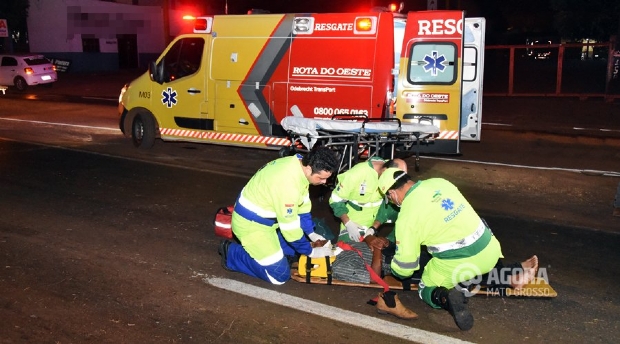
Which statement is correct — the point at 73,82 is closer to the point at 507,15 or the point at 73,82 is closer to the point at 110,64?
the point at 110,64

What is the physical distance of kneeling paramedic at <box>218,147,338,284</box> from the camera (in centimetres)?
541

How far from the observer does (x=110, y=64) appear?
133 feet

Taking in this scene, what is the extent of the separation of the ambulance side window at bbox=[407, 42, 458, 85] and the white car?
71.6ft

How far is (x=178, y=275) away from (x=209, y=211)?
2246 millimetres

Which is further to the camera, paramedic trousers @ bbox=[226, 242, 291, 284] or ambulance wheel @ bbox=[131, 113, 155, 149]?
ambulance wheel @ bbox=[131, 113, 155, 149]

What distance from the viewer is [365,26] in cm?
993

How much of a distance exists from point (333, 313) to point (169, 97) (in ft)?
25.1

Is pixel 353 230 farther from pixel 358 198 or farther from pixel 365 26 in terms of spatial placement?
pixel 365 26

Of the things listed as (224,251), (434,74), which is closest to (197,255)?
(224,251)

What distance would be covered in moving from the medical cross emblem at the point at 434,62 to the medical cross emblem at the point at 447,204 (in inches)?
208

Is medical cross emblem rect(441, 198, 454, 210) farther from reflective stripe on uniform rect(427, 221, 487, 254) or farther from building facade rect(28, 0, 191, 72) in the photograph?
building facade rect(28, 0, 191, 72)

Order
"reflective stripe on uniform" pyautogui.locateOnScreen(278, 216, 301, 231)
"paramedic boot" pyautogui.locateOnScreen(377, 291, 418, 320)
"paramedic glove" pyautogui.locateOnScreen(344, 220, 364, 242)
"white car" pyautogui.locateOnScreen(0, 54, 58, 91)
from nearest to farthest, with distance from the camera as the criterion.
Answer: "paramedic boot" pyautogui.locateOnScreen(377, 291, 418, 320), "reflective stripe on uniform" pyautogui.locateOnScreen(278, 216, 301, 231), "paramedic glove" pyautogui.locateOnScreen(344, 220, 364, 242), "white car" pyautogui.locateOnScreen(0, 54, 58, 91)

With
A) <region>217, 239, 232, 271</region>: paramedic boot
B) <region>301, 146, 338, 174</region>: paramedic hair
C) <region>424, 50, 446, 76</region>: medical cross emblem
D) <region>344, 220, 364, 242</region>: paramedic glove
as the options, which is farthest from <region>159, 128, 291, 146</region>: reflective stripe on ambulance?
<region>301, 146, 338, 174</region>: paramedic hair

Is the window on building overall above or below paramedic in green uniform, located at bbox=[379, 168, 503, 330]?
above
